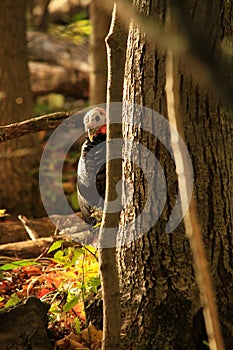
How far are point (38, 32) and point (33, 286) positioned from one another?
26.7ft

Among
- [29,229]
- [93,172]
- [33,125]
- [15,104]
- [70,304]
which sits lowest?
[70,304]

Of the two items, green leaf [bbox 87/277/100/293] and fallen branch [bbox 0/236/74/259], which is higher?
fallen branch [bbox 0/236/74/259]

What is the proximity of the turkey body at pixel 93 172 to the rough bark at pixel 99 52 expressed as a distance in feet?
11.9

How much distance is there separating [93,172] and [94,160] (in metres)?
0.08

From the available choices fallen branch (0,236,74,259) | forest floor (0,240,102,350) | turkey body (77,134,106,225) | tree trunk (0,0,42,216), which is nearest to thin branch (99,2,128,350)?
forest floor (0,240,102,350)

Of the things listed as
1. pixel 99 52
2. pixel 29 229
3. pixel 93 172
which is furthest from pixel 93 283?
pixel 99 52

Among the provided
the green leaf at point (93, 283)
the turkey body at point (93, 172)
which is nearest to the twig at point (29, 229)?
the turkey body at point (93, 172)

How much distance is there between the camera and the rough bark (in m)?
7.37

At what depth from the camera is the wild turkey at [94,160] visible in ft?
12.9

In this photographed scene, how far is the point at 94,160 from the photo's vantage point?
13.0 ft

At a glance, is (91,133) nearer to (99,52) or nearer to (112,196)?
(112,196)

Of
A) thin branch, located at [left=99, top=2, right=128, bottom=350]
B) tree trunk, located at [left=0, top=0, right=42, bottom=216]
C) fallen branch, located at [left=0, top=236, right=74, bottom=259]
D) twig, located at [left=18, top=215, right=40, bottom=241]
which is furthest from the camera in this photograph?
tree trunk, located at [left=0, top=0, right=42, bottom=216]

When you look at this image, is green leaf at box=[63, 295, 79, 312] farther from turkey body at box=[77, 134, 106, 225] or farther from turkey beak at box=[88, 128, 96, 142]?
turkey beak at box=[88, 128, 96, 142]

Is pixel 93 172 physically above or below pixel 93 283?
above
